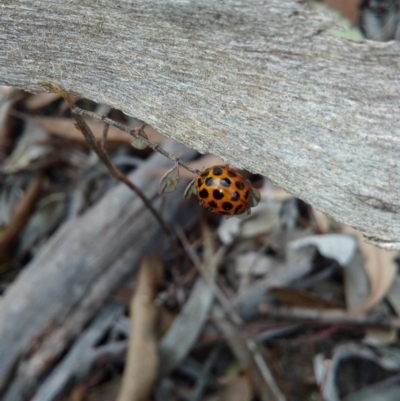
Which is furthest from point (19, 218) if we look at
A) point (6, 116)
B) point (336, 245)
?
point (336, 245)

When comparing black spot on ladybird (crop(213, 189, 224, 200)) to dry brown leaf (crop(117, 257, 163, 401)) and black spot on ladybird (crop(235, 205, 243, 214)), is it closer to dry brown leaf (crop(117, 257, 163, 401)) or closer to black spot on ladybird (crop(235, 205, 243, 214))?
black spot on ladybird (crop(235, 205, 243, 214))

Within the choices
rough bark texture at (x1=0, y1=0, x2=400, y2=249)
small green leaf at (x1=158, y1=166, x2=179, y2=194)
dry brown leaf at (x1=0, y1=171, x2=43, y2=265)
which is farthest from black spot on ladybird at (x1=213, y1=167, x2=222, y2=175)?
dry brown leaf at (x1=0, y1=171, x2=43, y2=265)

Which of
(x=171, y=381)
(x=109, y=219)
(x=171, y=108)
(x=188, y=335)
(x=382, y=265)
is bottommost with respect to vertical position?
(x=171, y=381)

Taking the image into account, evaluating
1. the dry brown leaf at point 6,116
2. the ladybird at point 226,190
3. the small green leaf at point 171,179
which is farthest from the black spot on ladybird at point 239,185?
the dry brown leaf at point 6,116

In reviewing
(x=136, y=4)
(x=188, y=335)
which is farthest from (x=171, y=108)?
(x=188, y=335)

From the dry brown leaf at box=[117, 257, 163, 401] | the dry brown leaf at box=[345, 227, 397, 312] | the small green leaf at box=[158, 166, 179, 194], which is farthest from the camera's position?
the dry brown leaf at box=[345, 227, 397, 312]

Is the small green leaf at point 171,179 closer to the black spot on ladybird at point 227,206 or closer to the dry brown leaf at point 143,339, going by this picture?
the black spot on ladybird at point 227,206

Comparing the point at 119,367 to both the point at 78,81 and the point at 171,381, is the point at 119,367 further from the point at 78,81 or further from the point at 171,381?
the point at 78,81
